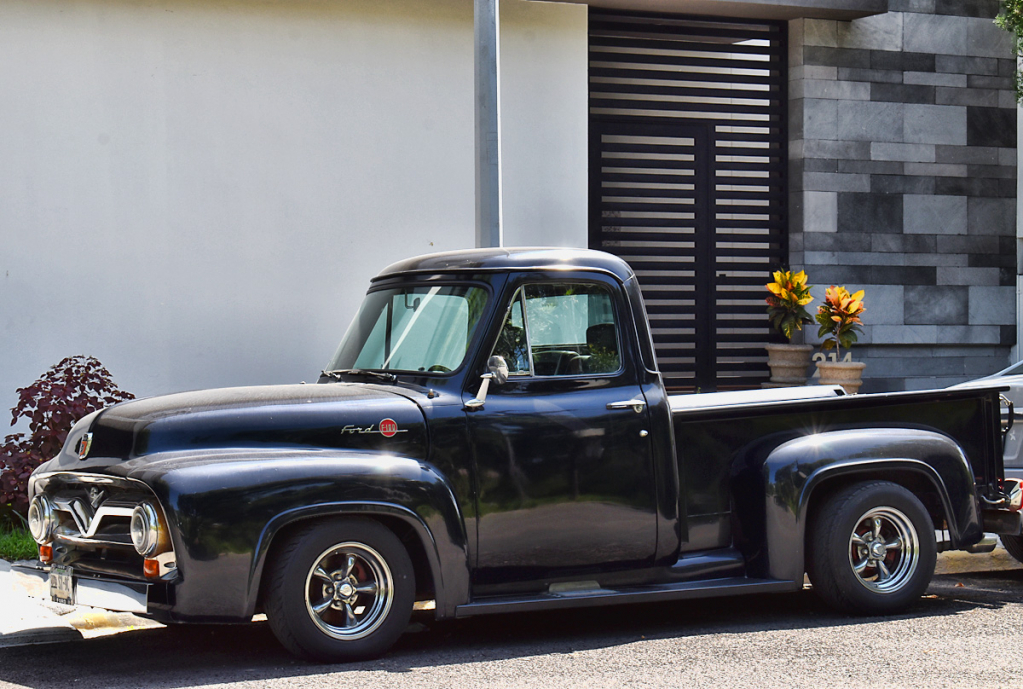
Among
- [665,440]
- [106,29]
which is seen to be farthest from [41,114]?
[665,440]

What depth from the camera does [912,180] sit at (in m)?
13.8

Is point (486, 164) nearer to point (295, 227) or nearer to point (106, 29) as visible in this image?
point (295, 227)

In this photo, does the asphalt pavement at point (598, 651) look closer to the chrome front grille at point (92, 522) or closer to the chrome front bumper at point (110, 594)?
the chrome front bumper at point (110, 594)

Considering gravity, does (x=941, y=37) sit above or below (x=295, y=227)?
above

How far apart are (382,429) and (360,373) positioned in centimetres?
78

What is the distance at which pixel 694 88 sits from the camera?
1331cm

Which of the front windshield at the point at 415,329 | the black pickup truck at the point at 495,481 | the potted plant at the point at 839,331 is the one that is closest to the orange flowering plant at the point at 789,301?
the potted plant at the point at 839,331

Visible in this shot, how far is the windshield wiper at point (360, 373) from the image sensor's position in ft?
21.2

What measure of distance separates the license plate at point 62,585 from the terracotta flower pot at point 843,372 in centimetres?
895

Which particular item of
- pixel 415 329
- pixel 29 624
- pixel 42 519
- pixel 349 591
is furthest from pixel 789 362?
pixel 42 519

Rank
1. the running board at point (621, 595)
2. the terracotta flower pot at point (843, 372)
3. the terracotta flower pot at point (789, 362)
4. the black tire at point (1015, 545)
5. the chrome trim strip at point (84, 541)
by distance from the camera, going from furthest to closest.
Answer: the terracotta flower pot at point (789, 362) < the terracotta flower pot at point (843, 372) < the black tire at point (1015, 545) < the running board at point (621, 595) < the chrome trim strip at point (84, 541)

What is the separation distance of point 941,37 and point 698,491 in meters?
9.32

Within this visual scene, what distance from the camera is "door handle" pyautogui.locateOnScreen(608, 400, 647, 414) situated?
6434 millimetres

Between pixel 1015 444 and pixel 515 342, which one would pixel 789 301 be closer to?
pixel 1015 444
